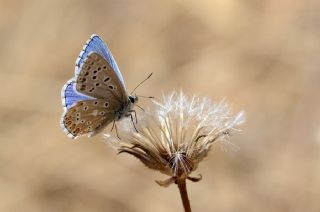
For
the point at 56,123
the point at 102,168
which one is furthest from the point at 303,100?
the point at 56,123

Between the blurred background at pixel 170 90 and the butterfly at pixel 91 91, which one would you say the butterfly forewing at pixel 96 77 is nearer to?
the butterfly at pixel 91 91

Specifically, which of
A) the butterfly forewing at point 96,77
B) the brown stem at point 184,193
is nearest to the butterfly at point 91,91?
the butterfly forewing at point 96,77

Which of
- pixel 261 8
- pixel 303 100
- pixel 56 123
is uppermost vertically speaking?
pixel 261 8

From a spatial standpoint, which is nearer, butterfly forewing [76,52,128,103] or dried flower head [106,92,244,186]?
dried flower head [106,92,244,186]

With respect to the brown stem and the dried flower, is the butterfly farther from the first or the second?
the brown stem

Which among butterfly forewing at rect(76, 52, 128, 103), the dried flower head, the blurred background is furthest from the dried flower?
the blurred background

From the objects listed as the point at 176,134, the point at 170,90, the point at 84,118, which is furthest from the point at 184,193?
the point at 170,90

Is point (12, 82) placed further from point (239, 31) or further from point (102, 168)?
point (239, 31)
